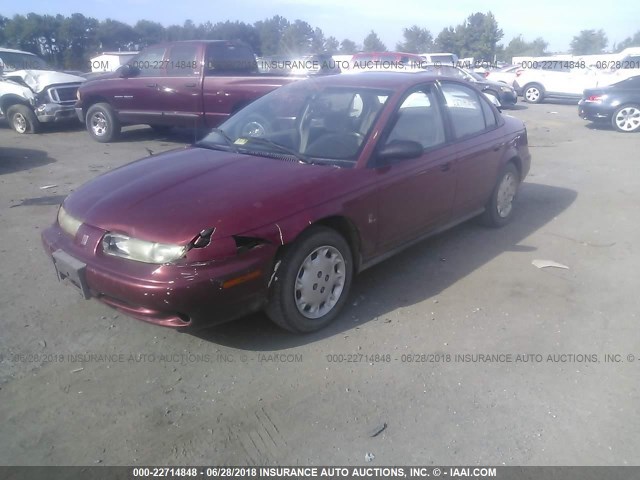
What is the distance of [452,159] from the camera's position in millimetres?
4605

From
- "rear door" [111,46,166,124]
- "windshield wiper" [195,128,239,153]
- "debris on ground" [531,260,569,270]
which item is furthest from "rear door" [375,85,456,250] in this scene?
"rear door" [111,46,166,124]

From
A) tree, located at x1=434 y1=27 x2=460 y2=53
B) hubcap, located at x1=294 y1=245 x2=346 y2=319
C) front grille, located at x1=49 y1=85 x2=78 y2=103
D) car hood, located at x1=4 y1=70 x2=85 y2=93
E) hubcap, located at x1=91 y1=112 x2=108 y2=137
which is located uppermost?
tree, located at x1=434 y1=27 x2=460 y2=53

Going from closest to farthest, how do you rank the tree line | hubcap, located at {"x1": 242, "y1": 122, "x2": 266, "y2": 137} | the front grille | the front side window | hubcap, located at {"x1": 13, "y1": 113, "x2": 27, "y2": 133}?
the front side window, hubcap, located at {"x1": 242, "y1": 122, "x2": 266, "y2": 137}, the front grille, hubcap, located at {"x1": 13, "y1": 113, "x2": 27, "y2": 133}, the tree line

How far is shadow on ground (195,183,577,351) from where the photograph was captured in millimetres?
3658

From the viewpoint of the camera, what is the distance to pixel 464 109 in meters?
5.11

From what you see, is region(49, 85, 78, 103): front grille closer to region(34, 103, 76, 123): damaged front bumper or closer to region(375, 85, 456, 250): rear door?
region(34, 103, 76, 123): damaged front bumper

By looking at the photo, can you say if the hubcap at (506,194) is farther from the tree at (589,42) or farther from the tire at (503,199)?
the tree at (589,42)

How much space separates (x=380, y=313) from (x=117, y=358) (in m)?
1.84

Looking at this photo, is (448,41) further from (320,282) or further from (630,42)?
(320,282)

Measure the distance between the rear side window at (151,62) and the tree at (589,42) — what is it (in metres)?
63.9

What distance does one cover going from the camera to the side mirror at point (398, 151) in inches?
150

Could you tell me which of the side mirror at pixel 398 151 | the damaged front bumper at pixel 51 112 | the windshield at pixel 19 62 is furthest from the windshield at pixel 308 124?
the windshield at pixel 19 62

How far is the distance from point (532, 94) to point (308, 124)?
60.6 feet

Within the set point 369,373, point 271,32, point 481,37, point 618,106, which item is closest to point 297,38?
point 271,32
